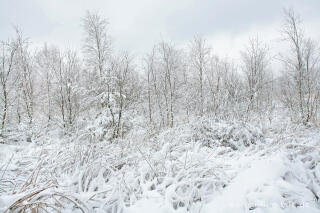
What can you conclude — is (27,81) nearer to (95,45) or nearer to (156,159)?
(95,45)

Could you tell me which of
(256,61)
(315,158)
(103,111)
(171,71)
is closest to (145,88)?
(171,71)

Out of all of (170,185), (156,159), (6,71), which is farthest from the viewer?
(6,71)

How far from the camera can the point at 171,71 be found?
17281 mm

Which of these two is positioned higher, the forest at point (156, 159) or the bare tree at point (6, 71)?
the bare tree at point (6, 71)

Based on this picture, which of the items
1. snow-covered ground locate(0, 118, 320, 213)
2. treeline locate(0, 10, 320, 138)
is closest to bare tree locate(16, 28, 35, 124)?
treeline locate(0, 10, 320, 138)

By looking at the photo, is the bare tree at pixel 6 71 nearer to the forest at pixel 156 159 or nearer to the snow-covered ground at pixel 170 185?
the forest at pixel 156 159

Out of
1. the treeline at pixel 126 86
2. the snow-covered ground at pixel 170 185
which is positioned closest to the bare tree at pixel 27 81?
the treeline at pixel 126 86

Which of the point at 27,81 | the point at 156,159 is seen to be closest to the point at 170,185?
the point at 156,159

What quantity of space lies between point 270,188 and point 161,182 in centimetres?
146

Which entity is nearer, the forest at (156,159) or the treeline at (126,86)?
the forest at (156,159)

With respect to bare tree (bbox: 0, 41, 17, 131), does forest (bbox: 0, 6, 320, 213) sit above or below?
below

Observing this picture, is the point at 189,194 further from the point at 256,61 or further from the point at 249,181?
the point at 256,61

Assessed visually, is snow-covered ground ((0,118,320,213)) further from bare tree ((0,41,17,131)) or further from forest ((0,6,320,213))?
bare tree ((0,41,17,131))

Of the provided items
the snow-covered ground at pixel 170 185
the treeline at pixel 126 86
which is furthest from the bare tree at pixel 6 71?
the snow-covered ground at pixel 170 185
